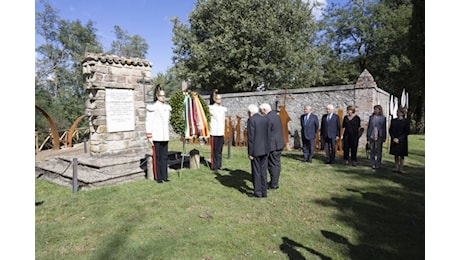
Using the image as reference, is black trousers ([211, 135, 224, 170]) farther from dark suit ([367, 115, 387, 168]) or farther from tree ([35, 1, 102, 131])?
tree ([35, 1, 102, 131])

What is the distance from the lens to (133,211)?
496cm

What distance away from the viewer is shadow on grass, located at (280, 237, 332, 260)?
338 cm

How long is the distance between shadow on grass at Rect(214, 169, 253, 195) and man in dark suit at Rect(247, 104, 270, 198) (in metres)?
0.41

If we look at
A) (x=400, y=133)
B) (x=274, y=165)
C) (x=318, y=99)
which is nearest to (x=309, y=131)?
(x=400, y=133)

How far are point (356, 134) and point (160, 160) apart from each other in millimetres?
5870

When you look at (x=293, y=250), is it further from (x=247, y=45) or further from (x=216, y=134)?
(x=247, y=45)

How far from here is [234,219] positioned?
180 inches

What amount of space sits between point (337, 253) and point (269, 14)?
1812 centimetres

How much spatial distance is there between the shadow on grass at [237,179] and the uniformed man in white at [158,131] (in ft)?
4.69

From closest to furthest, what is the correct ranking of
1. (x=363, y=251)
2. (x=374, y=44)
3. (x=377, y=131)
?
(x=363, y=251)
(x=377, y=131)
(x=374, y=44)

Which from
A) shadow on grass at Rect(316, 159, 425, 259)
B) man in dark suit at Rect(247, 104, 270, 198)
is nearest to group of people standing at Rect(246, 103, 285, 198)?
man in dark suit at Rect(247, 104, 270, 198)

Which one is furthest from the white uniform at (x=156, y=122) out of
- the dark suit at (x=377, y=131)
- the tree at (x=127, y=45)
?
the tree at (x=127, y=45)

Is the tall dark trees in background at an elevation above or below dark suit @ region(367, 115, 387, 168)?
above

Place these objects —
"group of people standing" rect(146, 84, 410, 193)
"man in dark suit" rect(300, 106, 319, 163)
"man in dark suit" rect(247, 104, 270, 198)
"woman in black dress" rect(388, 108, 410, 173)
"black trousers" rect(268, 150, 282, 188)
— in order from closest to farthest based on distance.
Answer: "man in dark suit" rect(247, 104, 270, 198), "group of people standing" rect(146, 84, 410, 193), "black trousers" rect(268, 150, 282, 188), "woman in black dress" rect(388, 108, 410, 173), "man in dark suit" rect(300, 106, 319, 163)
